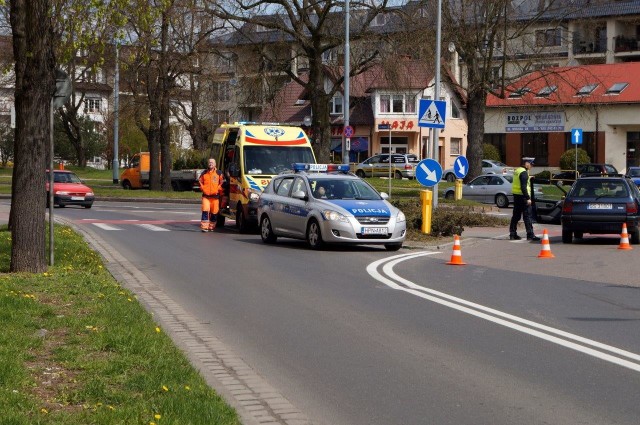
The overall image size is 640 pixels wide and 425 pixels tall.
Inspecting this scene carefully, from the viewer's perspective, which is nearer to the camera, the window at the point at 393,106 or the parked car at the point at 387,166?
the parked car at the point at 387,166

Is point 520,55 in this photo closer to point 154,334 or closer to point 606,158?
point 606,158

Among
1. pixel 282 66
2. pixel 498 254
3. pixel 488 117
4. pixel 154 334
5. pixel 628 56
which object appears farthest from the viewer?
pixel 628 56

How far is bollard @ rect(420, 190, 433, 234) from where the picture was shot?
2353 cm

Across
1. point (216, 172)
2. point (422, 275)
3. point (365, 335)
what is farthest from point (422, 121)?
point (365, 335)

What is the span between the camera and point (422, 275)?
1650 centimetres

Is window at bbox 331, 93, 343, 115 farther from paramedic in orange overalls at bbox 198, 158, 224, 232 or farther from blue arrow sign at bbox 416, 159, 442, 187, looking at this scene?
blue arrow sign at bbox 416, 159, 442, 187

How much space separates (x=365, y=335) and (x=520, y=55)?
3741 centimetres

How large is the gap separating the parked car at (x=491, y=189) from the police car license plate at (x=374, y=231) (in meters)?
22.6

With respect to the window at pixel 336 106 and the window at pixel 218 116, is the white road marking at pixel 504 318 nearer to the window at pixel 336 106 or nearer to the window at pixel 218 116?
the window at pixel 218 116

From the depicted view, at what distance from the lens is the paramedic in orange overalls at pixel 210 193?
26719 millimetres

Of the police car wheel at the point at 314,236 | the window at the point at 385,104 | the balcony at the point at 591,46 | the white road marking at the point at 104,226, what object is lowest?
the white road marking at the point at 104,226

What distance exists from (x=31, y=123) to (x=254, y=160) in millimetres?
12712

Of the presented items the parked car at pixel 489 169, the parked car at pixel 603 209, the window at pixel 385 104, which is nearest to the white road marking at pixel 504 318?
the parked car at pixel 603 209

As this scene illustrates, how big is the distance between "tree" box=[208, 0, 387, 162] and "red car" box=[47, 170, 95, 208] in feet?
27.0
